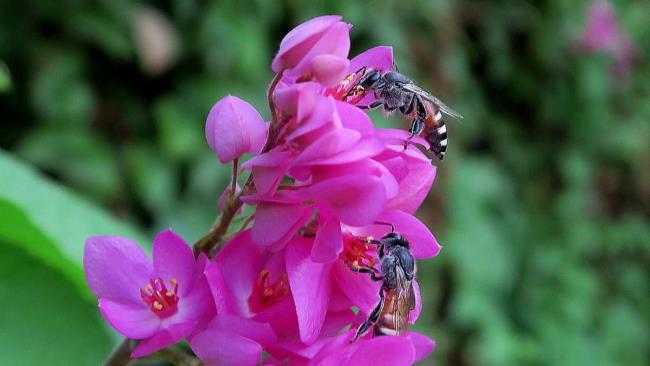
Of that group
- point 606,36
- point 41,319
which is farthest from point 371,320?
point 606,36

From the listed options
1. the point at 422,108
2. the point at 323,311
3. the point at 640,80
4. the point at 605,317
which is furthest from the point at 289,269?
the point at 640,80

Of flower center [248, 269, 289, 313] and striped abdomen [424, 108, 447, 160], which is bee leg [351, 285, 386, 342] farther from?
striped abdomen [424, 108, 447, 160]

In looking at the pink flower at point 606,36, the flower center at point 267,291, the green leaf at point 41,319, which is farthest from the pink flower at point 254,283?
the pink flower at point 606,36

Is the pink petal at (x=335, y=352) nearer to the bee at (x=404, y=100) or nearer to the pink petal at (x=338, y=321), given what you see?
the pink petal at (x=338, y=321)

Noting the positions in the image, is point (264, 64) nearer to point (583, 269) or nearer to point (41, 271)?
point (41, 271)

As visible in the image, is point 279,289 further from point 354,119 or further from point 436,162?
point 436,162
